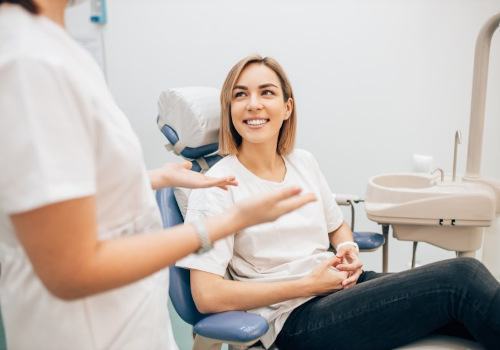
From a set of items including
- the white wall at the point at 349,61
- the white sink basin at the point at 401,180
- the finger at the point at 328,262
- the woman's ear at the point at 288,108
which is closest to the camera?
the finger at the point at 328,262

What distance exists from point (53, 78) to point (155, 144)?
6.13ft

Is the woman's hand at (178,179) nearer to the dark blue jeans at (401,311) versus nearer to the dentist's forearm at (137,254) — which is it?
the dentist's forearm at (137,254)

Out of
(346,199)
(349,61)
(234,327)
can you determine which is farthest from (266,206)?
(349,61)

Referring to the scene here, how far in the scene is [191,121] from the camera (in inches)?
56.6

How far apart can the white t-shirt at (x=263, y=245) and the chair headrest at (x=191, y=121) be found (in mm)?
117

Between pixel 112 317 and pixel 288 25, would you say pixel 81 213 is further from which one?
pixel 288 25

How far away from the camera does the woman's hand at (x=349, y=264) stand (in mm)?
1284

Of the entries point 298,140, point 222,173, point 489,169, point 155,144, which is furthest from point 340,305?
point 155,144

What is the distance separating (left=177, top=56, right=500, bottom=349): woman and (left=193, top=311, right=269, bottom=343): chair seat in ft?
0.28

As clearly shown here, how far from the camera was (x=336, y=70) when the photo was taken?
205 centimetres

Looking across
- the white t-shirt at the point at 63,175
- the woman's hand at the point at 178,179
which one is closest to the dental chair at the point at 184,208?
the white t-shirt at the point at 63,175

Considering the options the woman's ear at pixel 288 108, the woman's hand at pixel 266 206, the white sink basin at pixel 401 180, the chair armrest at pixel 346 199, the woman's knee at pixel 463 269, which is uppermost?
the woman's ear at pixel 288 108

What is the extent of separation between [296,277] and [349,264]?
0.63 feet

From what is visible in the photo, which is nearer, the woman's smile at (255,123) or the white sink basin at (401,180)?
the woman's smile at (255,123)
